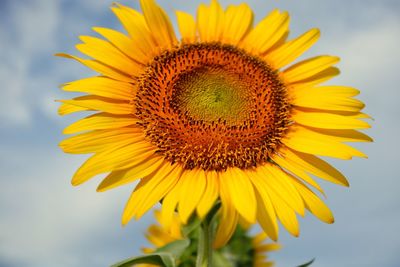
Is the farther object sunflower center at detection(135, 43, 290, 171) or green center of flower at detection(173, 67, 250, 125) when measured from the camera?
green center of flower at detection(173, 67, 250, 125)

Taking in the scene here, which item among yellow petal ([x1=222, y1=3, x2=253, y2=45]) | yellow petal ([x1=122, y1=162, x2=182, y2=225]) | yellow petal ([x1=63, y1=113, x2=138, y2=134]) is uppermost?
yellow petal ([x1=222, y1=3, x2=253, y2=45])

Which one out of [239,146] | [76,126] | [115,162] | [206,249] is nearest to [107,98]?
[76,126]

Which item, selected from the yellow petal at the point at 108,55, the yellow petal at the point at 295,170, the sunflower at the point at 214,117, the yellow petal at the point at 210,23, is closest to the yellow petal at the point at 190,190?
the sunflower at the point at 214,117

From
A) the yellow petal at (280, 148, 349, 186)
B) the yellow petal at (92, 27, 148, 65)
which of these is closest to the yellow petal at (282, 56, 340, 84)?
the yellow petal at (280, 148, 349, 186)

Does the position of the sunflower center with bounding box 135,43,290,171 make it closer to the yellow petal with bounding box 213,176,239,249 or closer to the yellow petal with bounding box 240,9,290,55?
the yellow petal with bounding box 240,9,290,55

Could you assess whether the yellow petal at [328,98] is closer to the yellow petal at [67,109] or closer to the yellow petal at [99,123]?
the yellow petal at [99,123]

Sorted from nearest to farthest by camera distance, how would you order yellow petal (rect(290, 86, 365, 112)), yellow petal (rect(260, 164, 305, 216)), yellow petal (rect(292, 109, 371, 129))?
yellow petal (rect(260, 164, 305, 216)), yellow petal (rect(292, 109, 371, 129)), yellow petal (rect(290, 86, 365, 112))

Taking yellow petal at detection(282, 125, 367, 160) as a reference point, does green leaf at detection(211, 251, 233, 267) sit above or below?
below
